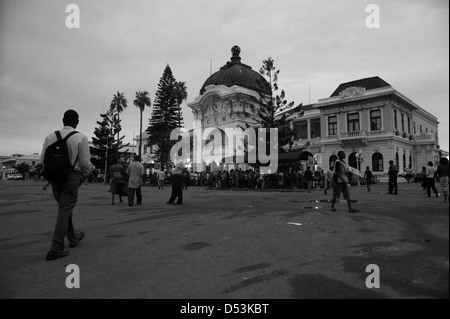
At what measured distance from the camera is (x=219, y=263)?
143 inches

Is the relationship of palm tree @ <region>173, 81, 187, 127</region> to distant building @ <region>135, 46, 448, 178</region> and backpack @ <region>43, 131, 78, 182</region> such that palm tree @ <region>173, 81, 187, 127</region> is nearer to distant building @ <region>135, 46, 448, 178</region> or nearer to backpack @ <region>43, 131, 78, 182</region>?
distant building @ <region>135, 46, 448, 178</region>

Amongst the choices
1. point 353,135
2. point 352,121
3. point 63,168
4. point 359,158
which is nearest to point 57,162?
point 63,168

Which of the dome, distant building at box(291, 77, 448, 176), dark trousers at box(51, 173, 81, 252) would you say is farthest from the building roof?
dark trousers at box(51, 173, 81, 252)

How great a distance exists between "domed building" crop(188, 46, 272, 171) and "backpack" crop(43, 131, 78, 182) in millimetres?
39635

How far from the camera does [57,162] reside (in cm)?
404

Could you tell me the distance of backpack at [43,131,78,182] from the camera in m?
4.04

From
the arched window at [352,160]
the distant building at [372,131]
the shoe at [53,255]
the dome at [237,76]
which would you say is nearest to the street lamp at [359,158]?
the distant building at [372,131]

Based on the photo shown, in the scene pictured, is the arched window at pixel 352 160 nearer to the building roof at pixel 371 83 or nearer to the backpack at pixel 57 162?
the building roof at pixel 371 83

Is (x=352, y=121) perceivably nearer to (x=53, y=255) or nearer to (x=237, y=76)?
(x=237, y=76)

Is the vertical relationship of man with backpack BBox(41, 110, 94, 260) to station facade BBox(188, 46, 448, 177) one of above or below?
below
